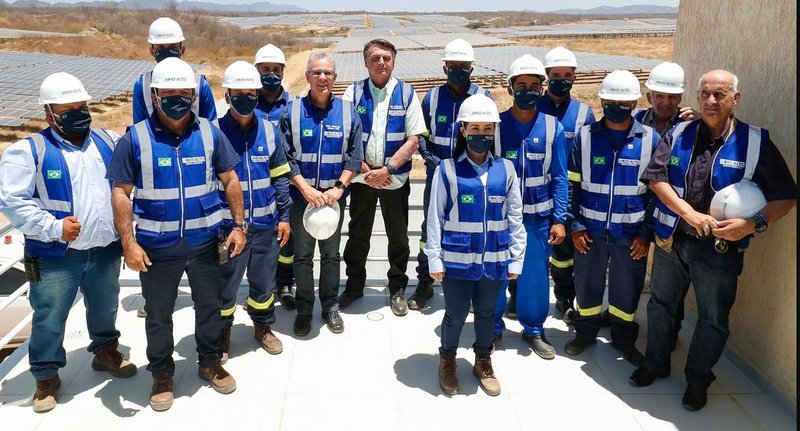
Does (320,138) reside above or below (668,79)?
below

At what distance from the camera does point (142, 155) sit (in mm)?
3465

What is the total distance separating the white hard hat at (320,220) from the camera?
4.51 metres

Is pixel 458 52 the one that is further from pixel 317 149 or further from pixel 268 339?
pixel 268 339

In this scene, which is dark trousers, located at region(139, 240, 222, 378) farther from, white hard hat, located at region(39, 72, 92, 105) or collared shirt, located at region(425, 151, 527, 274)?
collared shirt, located at region(425, 151, 527, 274)

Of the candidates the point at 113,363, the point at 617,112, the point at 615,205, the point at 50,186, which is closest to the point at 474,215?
the point at 615,205

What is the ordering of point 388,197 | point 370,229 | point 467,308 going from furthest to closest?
point 370,229
point 388,197
point 467,308

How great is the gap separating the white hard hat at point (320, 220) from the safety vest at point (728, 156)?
2.43m

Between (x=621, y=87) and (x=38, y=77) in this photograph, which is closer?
A: (x=621, y=87)

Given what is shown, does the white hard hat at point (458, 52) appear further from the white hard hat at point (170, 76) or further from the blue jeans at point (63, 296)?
the blue jeans at point (63, 296)

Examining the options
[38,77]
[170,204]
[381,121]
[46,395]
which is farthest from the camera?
[38,77]

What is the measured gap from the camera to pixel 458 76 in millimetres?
4758

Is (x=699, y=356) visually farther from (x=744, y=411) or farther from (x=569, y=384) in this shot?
(x=569, y=384)

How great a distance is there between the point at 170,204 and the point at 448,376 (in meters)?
2.17

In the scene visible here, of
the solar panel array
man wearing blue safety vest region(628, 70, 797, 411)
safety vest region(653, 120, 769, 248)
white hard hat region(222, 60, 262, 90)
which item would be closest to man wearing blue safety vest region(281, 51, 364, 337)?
white hard hat region(222, 60, 262, 90)
